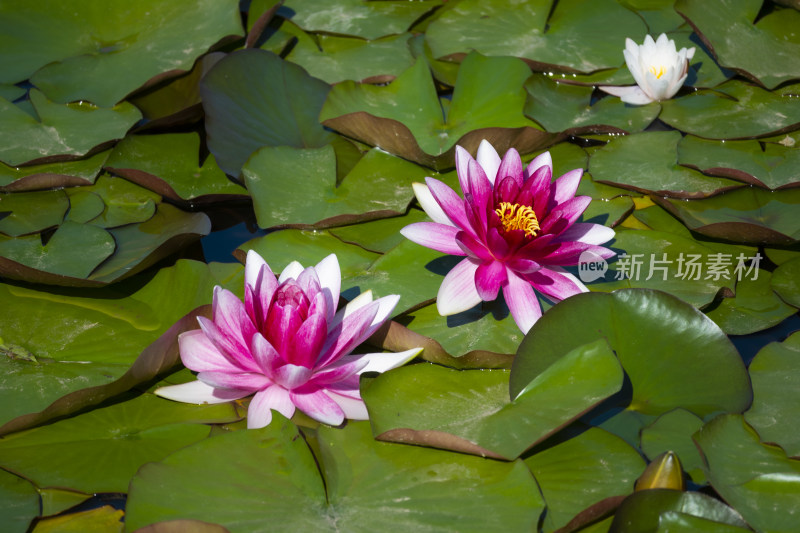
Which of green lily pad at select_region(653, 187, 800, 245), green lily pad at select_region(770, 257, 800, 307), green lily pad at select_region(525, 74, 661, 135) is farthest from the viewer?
green lily pad at select_region(525, 74, 661, 135)

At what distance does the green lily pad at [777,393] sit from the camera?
6.27 ft

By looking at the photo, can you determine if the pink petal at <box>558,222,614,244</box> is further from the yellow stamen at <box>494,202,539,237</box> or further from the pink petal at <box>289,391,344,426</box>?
the pink petal at <box>289,391,344,426</box>

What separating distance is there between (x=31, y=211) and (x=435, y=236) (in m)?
1.60

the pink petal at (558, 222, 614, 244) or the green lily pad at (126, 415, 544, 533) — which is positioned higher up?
the pink petal at (558, 222, 614, 244)

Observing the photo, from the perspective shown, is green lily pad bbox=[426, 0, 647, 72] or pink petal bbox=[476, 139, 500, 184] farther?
green lily pad bbox=[426, 0, 647, 72]

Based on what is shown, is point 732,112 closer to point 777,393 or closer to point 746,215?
point 746,215

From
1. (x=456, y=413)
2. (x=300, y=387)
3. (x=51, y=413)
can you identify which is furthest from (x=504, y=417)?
(x=51, y=413)

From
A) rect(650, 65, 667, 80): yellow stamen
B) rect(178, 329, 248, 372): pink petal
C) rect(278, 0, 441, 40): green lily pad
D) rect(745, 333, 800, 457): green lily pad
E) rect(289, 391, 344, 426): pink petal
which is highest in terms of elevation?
rect(278, 0, 441, 40): green lily pad

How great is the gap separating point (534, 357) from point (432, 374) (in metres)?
0.30

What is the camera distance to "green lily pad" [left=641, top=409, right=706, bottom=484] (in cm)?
186

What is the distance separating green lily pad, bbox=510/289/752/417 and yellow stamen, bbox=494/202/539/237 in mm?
Answer: 274

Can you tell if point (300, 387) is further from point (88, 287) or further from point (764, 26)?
point (764, 26)

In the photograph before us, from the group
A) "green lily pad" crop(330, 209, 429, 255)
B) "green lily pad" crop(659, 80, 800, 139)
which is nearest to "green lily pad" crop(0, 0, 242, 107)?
"green lily pad" crop(330, 209, 429, 255)

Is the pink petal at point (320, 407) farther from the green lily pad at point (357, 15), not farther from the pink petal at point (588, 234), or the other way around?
the green lily pad at point (357, 15)
